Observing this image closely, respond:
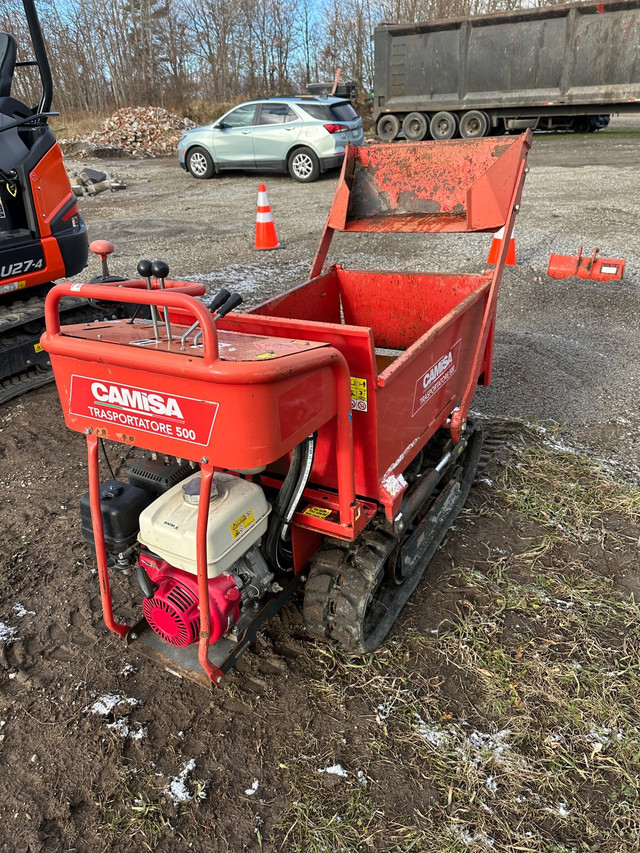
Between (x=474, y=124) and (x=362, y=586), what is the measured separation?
1749 cm

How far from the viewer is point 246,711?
2.39 m

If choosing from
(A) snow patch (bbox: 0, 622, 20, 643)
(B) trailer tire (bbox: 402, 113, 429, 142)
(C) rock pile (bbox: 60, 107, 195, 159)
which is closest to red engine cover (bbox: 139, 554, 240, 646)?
(A) snow patch (bbox: 0, 622, 20, 643)

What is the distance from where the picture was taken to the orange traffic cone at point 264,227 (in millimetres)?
8229

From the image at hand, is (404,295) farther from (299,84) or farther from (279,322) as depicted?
(299,84)

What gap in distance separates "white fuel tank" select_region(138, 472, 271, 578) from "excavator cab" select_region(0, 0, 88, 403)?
305cm

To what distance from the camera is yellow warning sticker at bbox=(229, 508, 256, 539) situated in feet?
6.98

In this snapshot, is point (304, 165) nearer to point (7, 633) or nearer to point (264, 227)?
point (264, 227)

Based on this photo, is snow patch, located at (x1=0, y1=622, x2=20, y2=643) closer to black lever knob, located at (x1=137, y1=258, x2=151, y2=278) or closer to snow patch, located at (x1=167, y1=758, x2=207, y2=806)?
snow patch, located at (x1=167, y1=758, x2=207, y2=806)

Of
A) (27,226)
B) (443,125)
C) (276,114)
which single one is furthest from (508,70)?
(27,226)

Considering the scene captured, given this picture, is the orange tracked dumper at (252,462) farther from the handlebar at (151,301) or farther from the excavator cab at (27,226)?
the excavator cab at (27,226)

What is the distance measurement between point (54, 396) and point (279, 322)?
3.06 meters

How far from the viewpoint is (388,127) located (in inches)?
711

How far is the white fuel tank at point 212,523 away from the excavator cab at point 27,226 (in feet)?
9.99

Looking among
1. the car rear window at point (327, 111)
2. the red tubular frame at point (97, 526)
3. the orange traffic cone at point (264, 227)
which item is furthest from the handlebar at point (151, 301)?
the car rear window at point (327, 111)
